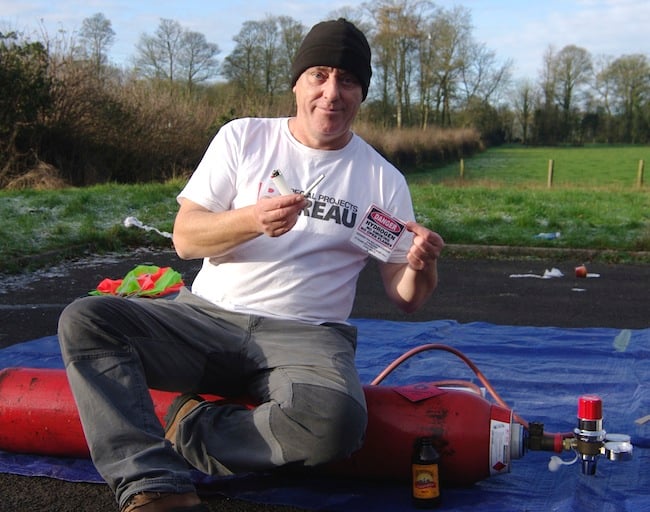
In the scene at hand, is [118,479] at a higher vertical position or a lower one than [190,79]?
lower

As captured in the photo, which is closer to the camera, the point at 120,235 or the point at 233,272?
the point at 233,272

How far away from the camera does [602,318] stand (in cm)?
575

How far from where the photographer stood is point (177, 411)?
2.61m

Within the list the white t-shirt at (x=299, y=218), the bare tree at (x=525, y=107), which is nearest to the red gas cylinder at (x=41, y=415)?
the white t-shirt at (x=299, y=218)

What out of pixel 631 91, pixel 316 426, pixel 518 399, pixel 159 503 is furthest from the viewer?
pixel 631 91

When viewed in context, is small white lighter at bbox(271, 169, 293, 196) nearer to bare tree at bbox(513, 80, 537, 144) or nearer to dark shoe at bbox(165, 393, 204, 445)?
dark shoe at bbox(165, 393, 204, 445)

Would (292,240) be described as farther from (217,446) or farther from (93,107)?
(93,107)

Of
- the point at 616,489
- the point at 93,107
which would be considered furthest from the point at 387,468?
the point at 93,107

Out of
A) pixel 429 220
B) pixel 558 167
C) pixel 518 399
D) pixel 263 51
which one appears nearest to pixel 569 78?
pixel 558 167

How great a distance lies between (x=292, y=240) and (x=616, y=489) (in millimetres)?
1378

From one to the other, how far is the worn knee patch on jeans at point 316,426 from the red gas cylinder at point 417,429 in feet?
0.75

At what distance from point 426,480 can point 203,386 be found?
2.57ft

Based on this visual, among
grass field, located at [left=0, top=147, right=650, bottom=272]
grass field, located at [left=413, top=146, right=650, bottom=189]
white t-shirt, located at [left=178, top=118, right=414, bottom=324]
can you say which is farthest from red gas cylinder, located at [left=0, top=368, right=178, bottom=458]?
grass field, located at [left=413, top=146, right=650, bottom=189]

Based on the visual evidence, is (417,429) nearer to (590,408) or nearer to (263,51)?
(590,408)
